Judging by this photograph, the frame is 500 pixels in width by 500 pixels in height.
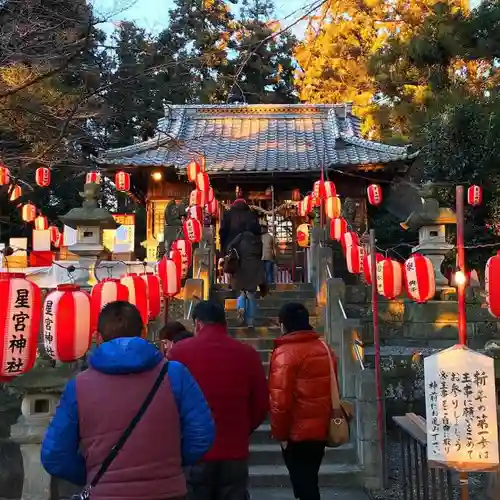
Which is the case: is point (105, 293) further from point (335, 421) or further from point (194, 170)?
point (194, 170)

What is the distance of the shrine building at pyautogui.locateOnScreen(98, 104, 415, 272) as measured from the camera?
1630 centimetres

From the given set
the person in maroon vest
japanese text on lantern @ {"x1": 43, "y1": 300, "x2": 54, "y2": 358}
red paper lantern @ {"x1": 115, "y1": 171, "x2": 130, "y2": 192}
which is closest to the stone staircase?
japanese text on lantern @ {"x1": 43, "y1": 300, "x2": 54, "y2": 358}

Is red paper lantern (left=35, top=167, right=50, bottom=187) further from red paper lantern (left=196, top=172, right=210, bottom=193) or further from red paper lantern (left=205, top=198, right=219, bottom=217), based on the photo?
red paper lantern (left=205, top=198, right=219, bottom=217)

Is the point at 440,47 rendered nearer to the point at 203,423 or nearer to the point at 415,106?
the point at 415,106

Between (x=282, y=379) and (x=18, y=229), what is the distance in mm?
22280

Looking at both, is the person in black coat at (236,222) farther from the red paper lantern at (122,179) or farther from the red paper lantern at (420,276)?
the red paper lantern at (122,179)

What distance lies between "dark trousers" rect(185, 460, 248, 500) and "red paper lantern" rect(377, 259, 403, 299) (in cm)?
609

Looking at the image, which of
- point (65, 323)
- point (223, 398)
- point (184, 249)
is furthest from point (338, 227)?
point (223, 398)

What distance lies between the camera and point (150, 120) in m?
27.3

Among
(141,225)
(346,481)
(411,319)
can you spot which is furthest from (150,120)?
(346,481)

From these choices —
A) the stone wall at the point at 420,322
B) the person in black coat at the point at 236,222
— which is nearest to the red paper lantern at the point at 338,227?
the stone wall at the point at 420,322

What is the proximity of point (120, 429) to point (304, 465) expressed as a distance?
2016mm

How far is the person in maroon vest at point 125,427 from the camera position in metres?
2.30

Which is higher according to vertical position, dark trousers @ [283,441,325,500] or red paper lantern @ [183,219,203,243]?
red paper lantern @ [183,219,203,243]
